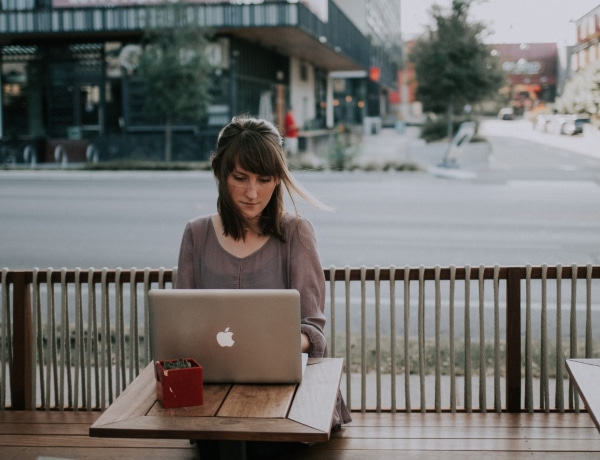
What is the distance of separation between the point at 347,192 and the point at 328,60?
18.2 meters

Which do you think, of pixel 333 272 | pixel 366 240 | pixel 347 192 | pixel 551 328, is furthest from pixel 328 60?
pixel 333 272

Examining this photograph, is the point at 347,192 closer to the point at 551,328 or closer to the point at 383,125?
the point at 551,328

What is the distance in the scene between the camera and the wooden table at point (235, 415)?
2309 mm

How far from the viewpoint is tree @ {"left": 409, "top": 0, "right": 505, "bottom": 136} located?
21.3 metres

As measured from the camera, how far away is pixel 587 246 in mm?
10406

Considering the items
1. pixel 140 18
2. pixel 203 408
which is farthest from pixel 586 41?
pixel 140 18

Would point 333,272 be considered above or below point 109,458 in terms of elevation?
above

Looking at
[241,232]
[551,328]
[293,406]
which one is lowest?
[551,328]

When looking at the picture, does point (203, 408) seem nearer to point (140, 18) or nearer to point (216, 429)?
point (216, 429)

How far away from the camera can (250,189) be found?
2973 mm

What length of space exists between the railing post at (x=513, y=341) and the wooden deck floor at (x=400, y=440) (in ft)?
0.34

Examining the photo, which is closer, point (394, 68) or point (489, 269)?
point (489, 269)

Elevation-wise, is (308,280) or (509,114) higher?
(509,114)

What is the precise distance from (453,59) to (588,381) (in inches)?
794
